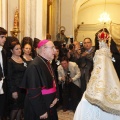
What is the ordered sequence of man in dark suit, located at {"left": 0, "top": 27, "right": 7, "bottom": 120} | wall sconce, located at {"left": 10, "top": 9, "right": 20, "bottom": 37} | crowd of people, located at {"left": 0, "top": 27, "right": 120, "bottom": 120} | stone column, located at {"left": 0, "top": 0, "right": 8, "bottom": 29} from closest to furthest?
crowd of people, located at {"left": 0, "top": 27, "right": 120, "bottom": 120}
man in dark suit, located at {"left": 0, "top": 27, "right": 7, "bottom": 120}
stone column, located at {"left": 0, "top": 0, "right": 8, "bottom": 29}
wall sconce, located at {"left": 10, "top": 9, "right": 20, "bottom": 37}

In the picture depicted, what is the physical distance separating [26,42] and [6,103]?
1283 mm

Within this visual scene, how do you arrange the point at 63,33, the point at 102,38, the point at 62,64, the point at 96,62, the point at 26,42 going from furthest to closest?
the point at 63,33
the point at 62,64
the point at 26,42
the point at 102,38
the point at 96,62

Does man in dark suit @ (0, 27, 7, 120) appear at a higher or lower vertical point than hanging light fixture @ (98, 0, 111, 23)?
lower

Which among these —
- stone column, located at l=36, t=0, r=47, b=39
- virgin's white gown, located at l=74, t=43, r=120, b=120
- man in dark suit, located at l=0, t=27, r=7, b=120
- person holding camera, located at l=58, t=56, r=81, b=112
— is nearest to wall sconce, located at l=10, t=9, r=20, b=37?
stone column, located at l=36, t=0, r=47, b=39

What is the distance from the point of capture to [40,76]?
287cm

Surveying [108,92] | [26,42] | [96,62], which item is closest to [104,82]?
[108,92]

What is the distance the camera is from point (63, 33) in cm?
1016

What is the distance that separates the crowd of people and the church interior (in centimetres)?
79

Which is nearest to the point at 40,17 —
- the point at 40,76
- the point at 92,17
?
the point at 40,76

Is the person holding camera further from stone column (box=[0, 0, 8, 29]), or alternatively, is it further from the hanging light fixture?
the hanging light fixture

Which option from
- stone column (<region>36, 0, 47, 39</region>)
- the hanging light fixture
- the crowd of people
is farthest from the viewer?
the hanging light fixture

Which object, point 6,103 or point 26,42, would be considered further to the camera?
point 26,42

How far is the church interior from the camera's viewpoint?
6.42m

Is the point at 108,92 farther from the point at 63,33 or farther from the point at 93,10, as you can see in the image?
the point at 93,10
